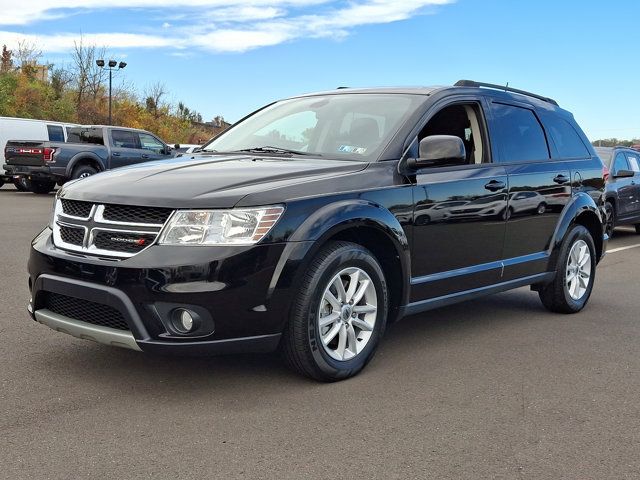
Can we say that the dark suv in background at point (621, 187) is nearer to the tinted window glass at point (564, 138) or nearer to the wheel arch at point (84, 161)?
the tinted window glass at point (564, 138)

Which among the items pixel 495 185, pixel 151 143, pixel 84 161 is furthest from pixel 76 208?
pixel 151 143

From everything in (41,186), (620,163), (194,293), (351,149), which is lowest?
(41,186)

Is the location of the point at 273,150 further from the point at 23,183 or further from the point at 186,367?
the point at 23,183

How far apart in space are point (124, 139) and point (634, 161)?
13.6m

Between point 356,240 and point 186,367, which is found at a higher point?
point 356,240

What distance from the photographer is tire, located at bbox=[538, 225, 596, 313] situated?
20.9ft

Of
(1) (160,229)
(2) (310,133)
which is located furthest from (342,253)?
(2) (310,133)

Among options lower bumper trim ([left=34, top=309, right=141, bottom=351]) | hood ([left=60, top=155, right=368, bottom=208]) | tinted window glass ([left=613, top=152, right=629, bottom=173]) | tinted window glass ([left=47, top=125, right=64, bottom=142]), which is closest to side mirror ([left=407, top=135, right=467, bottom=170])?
hood ([left=60, top=155, right=368, bottom=208])

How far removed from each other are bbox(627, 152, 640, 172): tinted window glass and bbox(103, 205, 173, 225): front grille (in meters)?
12.3

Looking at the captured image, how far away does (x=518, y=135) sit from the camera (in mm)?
5973

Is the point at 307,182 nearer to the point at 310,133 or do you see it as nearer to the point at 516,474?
the point at 310,133

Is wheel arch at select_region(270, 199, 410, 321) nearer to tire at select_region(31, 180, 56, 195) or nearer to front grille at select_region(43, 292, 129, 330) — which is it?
front grille at select_region(43, 292, 129, 330)

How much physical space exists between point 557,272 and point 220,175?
339 cm

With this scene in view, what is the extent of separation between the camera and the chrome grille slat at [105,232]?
385 centimetres
